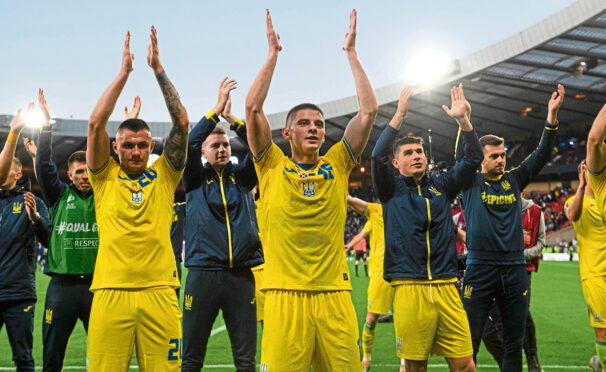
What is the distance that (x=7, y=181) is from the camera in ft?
17.5

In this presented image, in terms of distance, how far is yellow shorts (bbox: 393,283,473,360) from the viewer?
430cm

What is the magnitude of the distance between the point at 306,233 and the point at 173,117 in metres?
1.30

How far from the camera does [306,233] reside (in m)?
3.55

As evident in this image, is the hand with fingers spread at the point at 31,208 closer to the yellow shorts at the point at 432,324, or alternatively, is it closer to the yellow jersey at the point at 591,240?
the yellow shorts at the point at 432,324

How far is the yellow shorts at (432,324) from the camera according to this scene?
14.1 ft

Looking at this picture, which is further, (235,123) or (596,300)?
(596,300)

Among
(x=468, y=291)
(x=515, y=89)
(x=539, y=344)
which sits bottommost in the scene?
(x=539, y=344)

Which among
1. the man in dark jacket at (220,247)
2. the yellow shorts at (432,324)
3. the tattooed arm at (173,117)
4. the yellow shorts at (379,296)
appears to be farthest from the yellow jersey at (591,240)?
the tattooed arm at (173,117)

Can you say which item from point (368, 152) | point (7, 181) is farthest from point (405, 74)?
point (7, 181)

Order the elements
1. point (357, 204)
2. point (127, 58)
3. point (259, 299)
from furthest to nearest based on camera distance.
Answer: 1. point (357, 204)
2. point (259, 299)
3. point (127, 58)

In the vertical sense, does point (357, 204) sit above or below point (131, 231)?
above

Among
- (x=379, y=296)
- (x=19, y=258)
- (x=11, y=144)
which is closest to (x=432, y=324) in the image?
(x=379, y=296)

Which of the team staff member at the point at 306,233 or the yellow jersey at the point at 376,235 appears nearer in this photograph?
the team staff member at the point at 306,233

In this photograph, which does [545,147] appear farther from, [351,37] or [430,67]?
[430,67]
